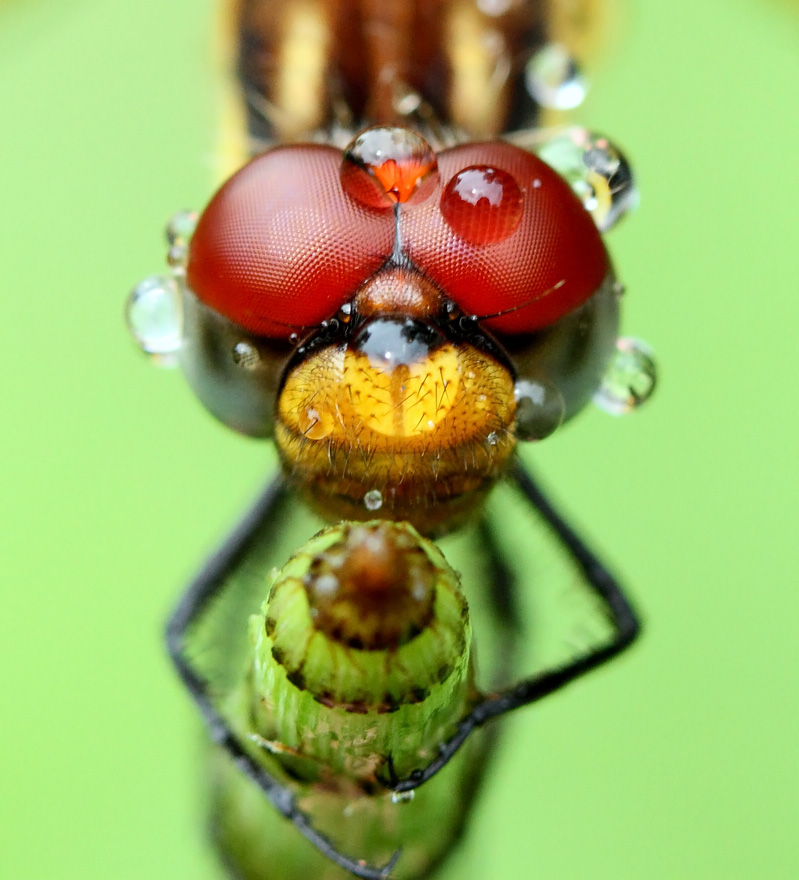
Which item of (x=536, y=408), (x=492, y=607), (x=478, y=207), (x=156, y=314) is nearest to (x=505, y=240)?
(x=478, y=207)

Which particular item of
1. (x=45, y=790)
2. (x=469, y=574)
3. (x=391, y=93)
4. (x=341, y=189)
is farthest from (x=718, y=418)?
(x=45, y=790)

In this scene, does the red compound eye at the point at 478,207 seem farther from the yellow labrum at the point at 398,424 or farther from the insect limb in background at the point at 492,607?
the insect limb in background at the point at 492,607

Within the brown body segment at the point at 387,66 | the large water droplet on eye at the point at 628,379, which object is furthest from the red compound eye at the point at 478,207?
the brown body segment at the point at 387,66

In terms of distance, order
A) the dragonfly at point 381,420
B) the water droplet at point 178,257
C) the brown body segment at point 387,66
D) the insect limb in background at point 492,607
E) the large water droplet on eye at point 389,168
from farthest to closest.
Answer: the brown body segment at point 387,66
the water droplet at point 178,257
the large water droplet on eye at point 389,168
the insect limb in background at point 492,607
the dragonfly at point 381,420

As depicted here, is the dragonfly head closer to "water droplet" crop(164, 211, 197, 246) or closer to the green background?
"water droplet" crop(164, 211, 197, 246)

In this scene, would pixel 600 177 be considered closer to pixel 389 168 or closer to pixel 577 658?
pixel 389 168

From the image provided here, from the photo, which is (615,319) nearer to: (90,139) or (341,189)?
(341,189)

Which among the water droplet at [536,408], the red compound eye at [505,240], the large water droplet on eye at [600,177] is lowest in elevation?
the water droplet at [536,408]
